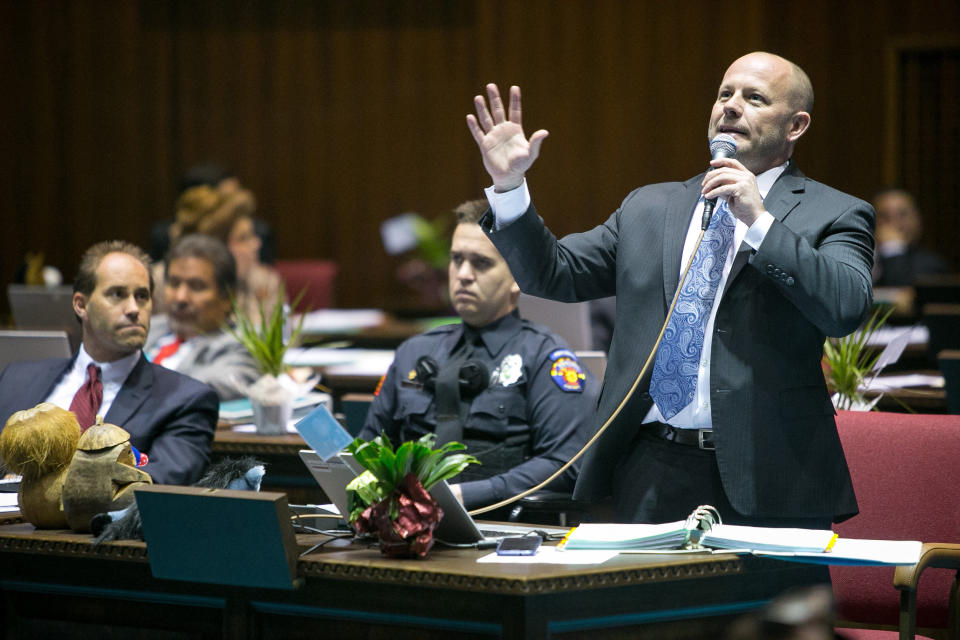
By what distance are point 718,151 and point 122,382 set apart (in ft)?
5.72

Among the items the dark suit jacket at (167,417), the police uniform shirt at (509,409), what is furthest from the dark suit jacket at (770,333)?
Answer: the dark suit jacket at (167,417)

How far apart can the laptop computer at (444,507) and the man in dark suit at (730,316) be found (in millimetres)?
195

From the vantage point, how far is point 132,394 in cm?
306

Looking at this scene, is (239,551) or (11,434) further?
(11,434)

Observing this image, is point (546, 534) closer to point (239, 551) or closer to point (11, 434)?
point (239, 551)

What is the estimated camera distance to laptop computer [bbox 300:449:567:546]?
2.10m

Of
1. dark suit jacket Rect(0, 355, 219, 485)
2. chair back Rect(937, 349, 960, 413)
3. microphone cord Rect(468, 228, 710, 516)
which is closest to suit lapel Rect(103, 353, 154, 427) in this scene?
dark suit jacket Rect(0, 355, 219, 485)

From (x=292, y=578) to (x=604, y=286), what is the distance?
0.90m

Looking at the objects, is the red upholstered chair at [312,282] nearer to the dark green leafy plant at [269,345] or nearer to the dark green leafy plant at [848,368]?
the dark green leafy plant at [269,345]

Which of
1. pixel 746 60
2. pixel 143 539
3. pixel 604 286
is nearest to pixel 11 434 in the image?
pixel 143 539

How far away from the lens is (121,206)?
923cm

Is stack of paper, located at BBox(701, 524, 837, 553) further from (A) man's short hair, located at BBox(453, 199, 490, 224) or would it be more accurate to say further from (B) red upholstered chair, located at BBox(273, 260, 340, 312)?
(B) red upholstered chair, located at BBox(273, 260, 340, 312)

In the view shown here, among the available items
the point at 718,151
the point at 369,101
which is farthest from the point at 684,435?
the point at 369,101

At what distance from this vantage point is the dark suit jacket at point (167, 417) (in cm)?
295
